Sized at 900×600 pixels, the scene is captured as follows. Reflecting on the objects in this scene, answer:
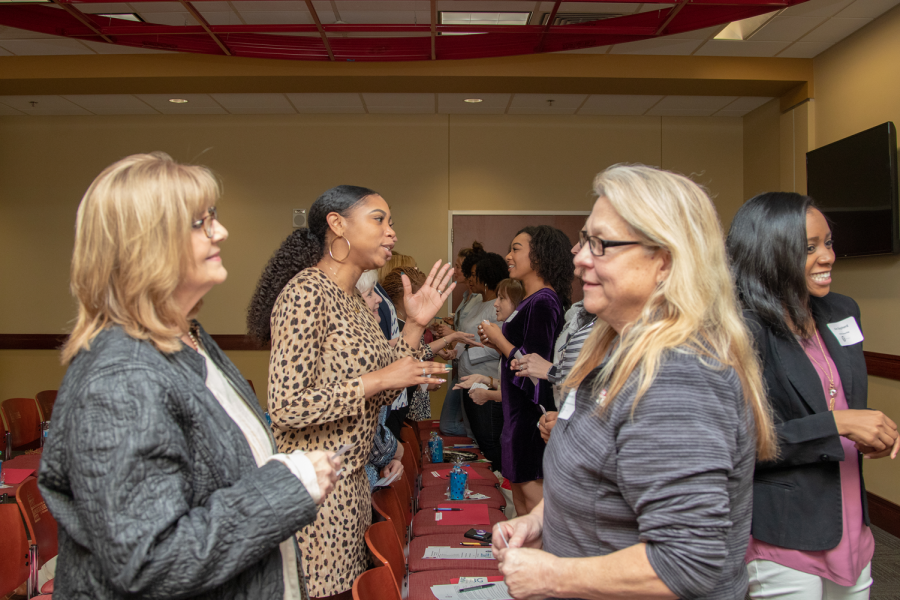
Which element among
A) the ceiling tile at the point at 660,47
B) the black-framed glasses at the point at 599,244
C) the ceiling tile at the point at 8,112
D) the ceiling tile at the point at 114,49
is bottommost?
the black-framed glasses at the point at 599,244

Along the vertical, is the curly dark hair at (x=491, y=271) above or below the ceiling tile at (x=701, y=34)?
below

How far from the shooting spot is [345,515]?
181cm

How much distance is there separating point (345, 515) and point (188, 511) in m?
1.00

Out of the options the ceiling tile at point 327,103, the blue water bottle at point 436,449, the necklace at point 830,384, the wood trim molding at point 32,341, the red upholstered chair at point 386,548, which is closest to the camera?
the necklace at point 830,384

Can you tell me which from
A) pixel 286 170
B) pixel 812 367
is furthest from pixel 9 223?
pixel 812 367

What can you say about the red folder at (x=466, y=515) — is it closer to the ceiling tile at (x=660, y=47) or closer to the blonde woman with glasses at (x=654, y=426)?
the blonde woman with glasses at (x=654, y=426)

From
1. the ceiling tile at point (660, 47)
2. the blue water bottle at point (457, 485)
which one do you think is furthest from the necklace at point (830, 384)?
the ceiling tile at point (660, 47)

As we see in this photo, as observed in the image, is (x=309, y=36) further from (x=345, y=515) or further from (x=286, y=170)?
(x=345, y=515)

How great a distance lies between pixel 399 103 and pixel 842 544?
543cm

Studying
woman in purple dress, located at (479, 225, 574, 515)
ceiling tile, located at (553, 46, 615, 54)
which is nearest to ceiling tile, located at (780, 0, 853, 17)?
ceiling tile, located at (553, 46, 615, 54)

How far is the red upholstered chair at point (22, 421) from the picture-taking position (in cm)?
431

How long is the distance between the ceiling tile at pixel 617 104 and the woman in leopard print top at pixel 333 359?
439cm

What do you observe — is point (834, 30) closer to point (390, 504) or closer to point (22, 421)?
point (390, 504)

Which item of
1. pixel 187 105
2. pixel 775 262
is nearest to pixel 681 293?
pixel 775 262
